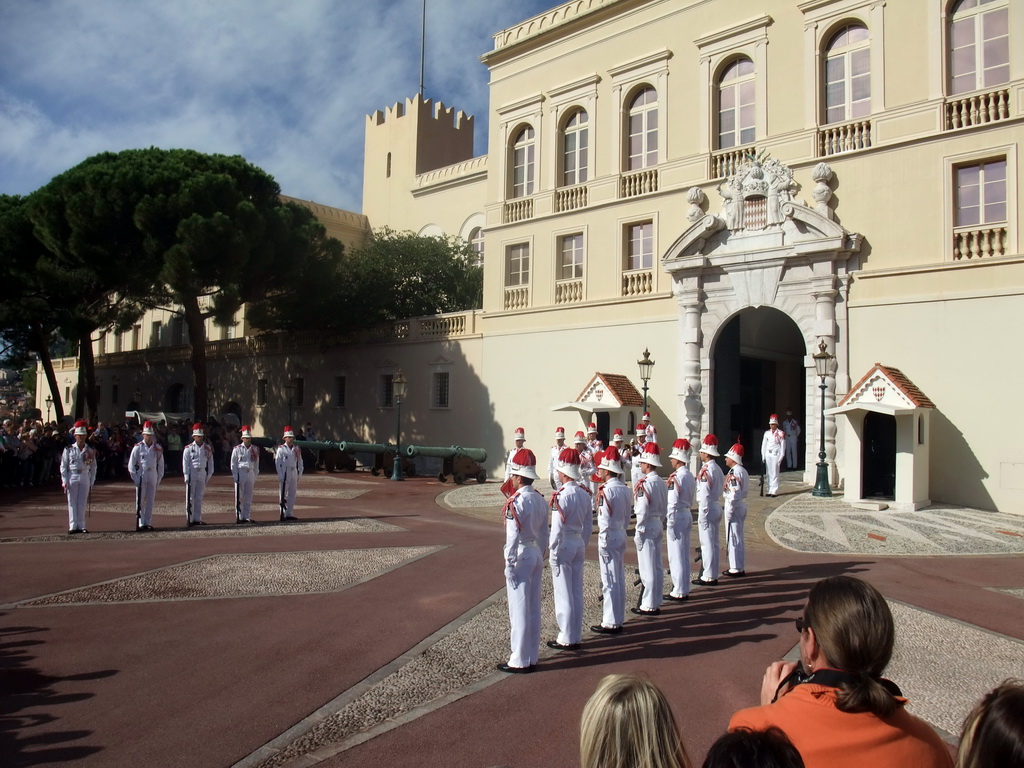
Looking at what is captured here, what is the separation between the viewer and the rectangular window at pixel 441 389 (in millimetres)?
29041

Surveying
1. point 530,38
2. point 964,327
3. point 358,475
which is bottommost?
point 358,475

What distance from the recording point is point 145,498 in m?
14.2

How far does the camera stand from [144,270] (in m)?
28.2

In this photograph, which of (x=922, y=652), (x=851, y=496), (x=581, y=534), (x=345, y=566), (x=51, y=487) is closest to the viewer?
(x=922, y=652)

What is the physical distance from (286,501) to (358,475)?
10984 mm

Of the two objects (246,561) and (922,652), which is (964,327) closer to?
(922,652)

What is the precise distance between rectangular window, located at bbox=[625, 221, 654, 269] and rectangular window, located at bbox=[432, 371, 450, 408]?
860 cm

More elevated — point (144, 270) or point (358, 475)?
point (144, 270)

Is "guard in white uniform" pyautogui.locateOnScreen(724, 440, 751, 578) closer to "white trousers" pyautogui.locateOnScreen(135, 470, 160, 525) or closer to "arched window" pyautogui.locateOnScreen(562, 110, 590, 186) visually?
"white trousers" pyautogui.locateOnScreen(135, 470, 160, 525)

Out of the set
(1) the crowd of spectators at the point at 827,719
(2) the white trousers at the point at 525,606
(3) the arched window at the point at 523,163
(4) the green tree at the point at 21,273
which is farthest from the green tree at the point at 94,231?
(1) the crowd of spectators at the point at 827,719

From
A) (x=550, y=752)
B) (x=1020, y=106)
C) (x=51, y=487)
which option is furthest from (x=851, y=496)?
(x=51, y=487)

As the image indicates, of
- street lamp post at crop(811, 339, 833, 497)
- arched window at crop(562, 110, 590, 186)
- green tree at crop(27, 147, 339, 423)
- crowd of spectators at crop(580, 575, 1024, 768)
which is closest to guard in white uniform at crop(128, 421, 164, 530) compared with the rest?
crowd of spectators at crop(580, 575, 1024, 768)

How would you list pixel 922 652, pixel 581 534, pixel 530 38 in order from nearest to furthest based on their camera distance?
pixel 922 652 → pixel 581 534 → pixel 530 38

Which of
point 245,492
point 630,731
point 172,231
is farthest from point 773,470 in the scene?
point 172,231
